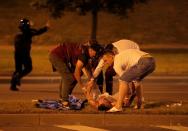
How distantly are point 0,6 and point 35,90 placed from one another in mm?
37520

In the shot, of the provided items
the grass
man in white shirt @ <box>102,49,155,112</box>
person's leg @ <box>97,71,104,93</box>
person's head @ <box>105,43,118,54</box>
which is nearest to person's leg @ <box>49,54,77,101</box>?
person's leg @ <box>97,71,104,93</box>

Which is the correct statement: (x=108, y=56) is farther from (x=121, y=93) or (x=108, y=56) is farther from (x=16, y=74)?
(x=16, y=74)

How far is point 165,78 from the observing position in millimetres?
22141

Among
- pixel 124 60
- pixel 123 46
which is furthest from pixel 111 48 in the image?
pixel 124 60

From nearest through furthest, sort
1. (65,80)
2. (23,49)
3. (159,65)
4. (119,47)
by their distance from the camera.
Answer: (119,47)
(65,80)
(23,49)
(159,65)

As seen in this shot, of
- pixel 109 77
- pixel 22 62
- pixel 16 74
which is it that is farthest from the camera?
pixel 22 62

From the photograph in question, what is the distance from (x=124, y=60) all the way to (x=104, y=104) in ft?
2.86

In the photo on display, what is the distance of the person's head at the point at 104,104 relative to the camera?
12.0 m

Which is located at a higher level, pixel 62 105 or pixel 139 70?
pixel 139 70

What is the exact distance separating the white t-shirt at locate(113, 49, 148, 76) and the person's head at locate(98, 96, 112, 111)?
63cm

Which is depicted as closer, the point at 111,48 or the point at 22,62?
the point at 111,48

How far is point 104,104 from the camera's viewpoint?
39.6 ft

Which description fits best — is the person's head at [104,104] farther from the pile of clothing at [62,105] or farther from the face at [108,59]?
the face at [108,59]

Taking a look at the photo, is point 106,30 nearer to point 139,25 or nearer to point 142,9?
point 139,25
